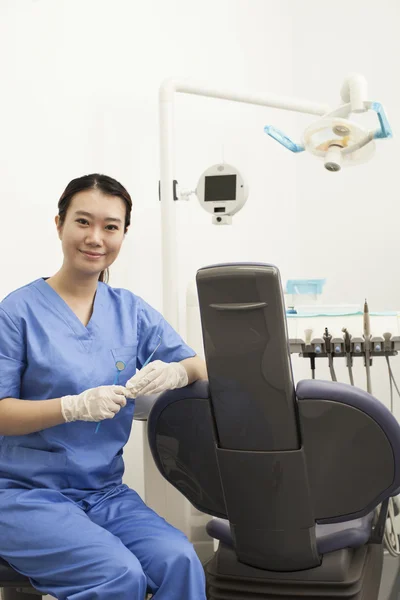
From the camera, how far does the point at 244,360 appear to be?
4.32 feet

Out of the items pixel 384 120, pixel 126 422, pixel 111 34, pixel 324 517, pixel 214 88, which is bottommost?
pixel 324 517

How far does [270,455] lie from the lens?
1359mm

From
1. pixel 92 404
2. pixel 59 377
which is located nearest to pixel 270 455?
pixel 92 404

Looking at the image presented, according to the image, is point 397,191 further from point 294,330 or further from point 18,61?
point 18,61

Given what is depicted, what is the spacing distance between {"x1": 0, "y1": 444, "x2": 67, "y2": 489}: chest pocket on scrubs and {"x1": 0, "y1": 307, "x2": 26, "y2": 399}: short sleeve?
0.39 feet

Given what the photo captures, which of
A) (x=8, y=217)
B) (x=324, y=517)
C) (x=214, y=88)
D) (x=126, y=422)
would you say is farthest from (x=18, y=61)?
(x=324, y=517)

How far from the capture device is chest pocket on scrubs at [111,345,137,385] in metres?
1.60

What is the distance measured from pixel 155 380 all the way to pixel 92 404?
159 mm

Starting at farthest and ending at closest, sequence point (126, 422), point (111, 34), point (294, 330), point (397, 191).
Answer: point (397, 191)
point (111, 34)
point (294, 330)
point (126, 422)

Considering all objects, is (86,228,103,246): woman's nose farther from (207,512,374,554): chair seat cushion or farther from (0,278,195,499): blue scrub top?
(207,512,374,554): chair seat cushion

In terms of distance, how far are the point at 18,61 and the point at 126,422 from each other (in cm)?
138

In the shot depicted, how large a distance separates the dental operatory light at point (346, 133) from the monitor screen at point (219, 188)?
0.27 metres

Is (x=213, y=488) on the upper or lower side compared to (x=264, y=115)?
lower

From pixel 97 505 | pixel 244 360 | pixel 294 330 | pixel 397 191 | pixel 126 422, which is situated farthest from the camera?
pixel 397 191
